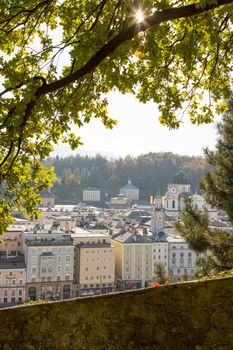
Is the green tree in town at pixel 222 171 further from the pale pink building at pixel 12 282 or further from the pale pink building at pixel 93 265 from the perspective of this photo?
the pale pink building at pixel 93 265

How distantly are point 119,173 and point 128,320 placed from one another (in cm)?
11464

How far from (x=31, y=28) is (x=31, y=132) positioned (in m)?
1.34

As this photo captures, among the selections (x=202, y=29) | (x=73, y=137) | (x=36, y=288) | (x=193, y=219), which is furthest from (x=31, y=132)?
(x=36, y=288)

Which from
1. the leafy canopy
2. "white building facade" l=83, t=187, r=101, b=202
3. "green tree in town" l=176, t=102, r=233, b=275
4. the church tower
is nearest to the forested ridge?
"white building facade" l=83, t=187, r=101, b=202

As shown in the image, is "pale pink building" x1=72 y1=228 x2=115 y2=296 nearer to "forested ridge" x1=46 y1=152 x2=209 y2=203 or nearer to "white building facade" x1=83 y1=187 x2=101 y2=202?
"forested ridge" x1=46 y1=152 x2=209 y2=203

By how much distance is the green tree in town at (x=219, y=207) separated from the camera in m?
10.5

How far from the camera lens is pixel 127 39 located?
3.74 m

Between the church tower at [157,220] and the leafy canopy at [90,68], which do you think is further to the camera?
the church tower at [157,220]

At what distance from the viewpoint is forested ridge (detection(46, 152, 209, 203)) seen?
10938 centimetres

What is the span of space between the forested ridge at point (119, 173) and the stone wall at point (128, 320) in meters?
103

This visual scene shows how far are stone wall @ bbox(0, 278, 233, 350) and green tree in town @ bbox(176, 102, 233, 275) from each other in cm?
677

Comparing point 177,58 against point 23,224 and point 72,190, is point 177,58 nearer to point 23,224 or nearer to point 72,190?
point 23,224

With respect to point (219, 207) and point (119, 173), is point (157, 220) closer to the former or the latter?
point (219, 207)

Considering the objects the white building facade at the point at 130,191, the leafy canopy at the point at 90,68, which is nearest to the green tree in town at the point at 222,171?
the leafy canopy at the point at 90,68
